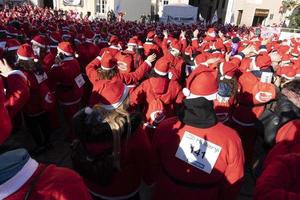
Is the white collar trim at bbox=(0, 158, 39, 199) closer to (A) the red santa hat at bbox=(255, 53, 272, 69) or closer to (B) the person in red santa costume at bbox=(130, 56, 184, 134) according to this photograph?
(B) the person in red santa costume at bbox=(130, 56, 184, 134)

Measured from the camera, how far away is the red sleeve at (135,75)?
Answer: 17.4 feet

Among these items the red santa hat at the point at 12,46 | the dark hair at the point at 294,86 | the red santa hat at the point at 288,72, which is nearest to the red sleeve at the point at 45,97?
the red santa hat at the point at 12,46

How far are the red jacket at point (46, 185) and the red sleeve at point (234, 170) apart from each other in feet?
4.40

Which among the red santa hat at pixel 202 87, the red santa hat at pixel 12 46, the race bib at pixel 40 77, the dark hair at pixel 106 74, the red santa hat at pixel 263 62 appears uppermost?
the red santa hat at pixel 202 87

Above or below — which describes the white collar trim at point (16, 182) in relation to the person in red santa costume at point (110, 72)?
above

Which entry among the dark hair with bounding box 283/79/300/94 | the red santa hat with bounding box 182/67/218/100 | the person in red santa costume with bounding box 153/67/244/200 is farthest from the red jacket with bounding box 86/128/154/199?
the dark hair with bounding box 283/79/300/94

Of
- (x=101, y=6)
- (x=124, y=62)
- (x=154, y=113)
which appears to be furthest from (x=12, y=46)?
(x=101, y=6)

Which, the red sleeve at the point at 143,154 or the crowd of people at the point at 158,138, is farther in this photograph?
the red sleeve at the point at 143,154

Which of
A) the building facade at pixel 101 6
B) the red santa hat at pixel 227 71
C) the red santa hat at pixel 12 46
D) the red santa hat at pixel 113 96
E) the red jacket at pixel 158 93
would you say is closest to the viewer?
the red santa hat at pixel 113 96

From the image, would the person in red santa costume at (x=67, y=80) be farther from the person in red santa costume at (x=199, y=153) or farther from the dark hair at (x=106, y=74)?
the person in red santa costume at (x=199, y=153)

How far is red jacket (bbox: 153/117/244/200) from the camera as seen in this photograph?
2.26 metres

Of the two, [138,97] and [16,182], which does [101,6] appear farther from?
[16,182]

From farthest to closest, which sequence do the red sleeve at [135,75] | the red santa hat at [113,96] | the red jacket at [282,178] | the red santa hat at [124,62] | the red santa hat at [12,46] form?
the red santa hat at [124,62] → the red santa hat at [12,46] → the red sleeve at [135,75] → the red santa hat at [113,96] → the red jacket at [282,178]

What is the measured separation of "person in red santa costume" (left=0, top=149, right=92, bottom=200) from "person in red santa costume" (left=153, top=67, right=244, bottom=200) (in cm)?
116
